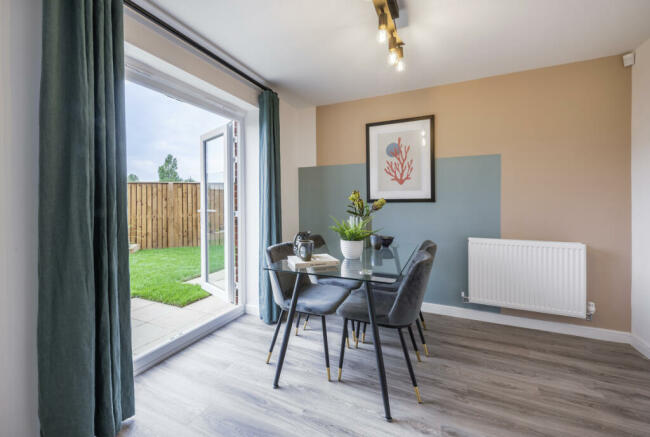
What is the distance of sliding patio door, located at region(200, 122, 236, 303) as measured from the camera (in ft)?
9.91

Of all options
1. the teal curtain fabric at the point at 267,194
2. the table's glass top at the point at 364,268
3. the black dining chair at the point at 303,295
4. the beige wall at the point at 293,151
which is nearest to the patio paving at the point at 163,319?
the teal curtain fabric at the point at 267,194

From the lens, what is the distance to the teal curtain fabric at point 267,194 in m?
2.75

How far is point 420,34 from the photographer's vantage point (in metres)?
2.03

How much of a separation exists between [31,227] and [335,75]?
2.50m

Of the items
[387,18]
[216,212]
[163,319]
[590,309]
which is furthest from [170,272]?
[590,309]

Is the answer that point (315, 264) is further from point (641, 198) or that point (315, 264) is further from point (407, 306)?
point (641, 198)

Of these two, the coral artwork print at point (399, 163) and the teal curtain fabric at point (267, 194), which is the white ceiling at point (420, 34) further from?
the coral artwork print at point (399, 163)

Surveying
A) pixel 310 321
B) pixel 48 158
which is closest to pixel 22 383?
pixel 48 158

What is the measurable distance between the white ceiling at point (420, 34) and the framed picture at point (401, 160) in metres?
0.52

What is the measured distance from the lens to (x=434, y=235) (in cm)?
299

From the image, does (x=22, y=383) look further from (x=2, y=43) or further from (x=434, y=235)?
(x=434, y=235)

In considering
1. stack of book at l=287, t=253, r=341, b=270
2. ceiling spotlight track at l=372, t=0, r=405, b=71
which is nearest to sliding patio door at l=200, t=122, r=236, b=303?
stack of book at l=287, t=253, r=341, b=270

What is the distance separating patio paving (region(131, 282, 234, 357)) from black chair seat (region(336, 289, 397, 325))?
5.02ft

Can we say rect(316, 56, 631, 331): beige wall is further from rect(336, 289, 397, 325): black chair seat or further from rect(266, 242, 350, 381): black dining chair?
rect(266, 242, 350, 381): black dining chair
